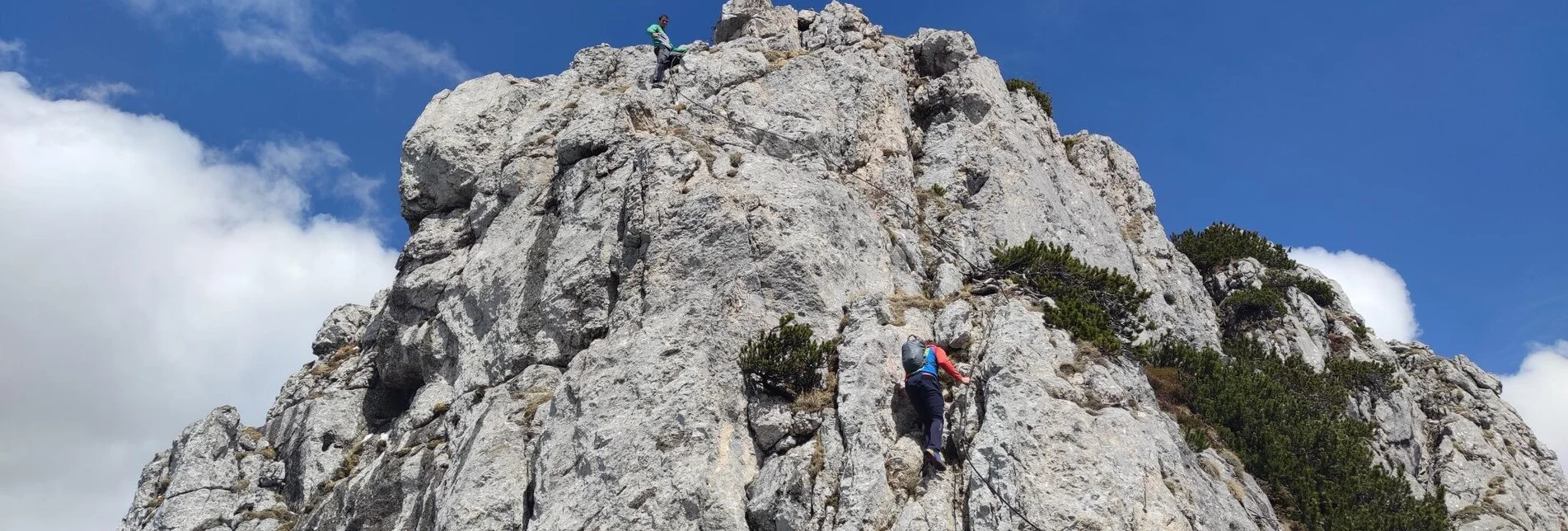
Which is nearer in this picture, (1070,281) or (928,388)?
(928,388)

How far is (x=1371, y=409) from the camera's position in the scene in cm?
3125

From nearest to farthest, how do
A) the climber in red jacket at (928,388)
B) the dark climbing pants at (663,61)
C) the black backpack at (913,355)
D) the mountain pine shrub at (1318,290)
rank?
the climber in red jacket at (928,388), the black backpack at (913,355), the dark climbing pants at (663,61), the mountain pine shrub at (1318,290)

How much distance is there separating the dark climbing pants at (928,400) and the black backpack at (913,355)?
0.18m

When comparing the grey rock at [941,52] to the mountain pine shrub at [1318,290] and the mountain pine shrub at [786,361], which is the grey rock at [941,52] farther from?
the mountain pine shrub at [786,361]

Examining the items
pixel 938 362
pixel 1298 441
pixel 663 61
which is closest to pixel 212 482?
pixel 663 61

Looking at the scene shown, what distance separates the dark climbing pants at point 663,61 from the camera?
3112 centimetres

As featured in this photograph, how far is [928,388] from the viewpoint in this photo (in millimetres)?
17281

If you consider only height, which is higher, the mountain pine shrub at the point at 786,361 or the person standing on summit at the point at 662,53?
the person standing on summit at the point at 662,53

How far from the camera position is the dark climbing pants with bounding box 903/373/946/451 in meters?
17.2

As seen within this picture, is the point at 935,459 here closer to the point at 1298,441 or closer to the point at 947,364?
the point at 947,364

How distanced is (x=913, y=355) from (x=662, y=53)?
16872mm

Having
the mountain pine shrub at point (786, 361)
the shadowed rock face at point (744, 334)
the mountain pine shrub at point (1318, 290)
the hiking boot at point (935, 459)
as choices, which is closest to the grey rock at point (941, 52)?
the shadowed rock face at point (744, 334)

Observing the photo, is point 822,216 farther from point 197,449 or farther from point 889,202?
point 197,449

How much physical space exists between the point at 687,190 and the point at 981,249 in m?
7.76
